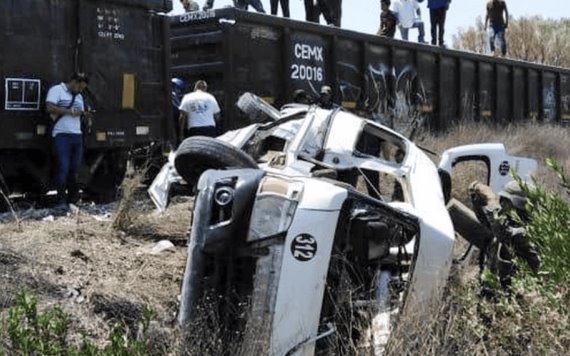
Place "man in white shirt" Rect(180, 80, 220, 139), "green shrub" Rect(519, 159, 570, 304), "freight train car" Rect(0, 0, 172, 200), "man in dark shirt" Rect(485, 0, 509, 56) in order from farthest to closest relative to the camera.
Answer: "man in dark shirt" Rect(485, 0, 509, 56), "man in white shirt" Rect(180, 80, 220, 139), "freight train car" Rect(0, 0, 172, 200), "green shrub" Rect(519, 159, 570, 304)

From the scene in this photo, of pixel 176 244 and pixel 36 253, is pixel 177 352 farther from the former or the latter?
pixel 176 244

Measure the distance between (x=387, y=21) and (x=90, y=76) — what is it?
673 cm

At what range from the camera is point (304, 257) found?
4.11 meters

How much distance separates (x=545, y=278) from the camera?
12.5 feet

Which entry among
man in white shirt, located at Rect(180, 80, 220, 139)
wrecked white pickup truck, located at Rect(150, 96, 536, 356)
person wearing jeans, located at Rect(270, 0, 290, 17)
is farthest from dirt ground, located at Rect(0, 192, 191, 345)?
person wearing jeans, located at Rect(270, 0, 290, 17)

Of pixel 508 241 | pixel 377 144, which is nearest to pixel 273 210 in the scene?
pixel 508 241

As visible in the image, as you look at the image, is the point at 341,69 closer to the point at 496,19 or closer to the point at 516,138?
the point at 516,138

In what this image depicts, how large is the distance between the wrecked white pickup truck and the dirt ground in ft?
1.53

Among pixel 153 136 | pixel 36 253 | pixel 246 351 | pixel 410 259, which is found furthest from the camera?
pixel 153 136

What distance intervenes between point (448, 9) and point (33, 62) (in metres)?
9.18

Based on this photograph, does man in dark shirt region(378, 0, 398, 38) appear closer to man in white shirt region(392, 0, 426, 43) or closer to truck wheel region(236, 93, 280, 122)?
man in white shirt region(392, 0, 426, 43)

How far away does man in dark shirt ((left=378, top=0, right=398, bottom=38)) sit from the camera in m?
14.9

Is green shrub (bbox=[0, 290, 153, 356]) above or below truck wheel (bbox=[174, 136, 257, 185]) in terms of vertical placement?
below

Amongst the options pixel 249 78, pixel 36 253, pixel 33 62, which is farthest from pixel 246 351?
pixel 249 78
